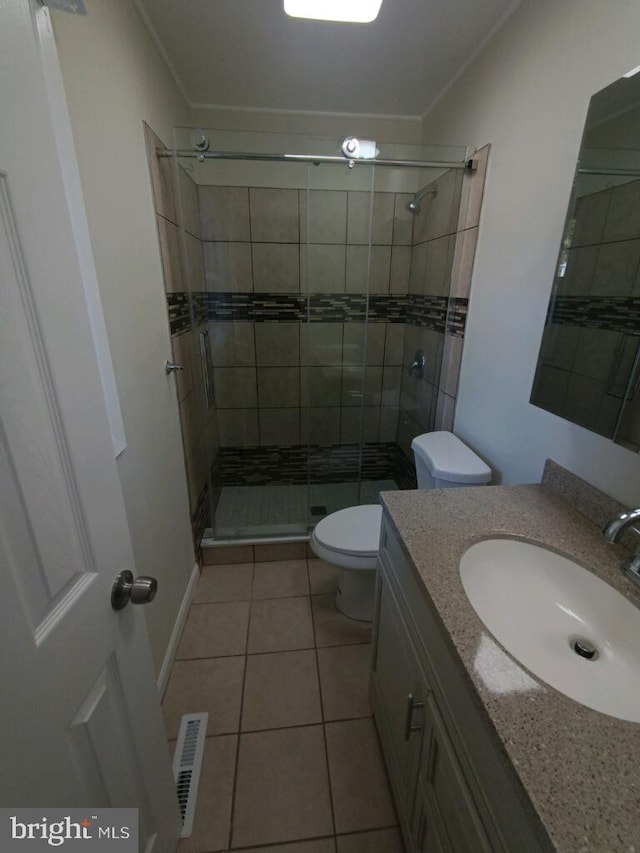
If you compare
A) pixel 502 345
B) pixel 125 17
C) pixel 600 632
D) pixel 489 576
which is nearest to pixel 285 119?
pixel 125 17

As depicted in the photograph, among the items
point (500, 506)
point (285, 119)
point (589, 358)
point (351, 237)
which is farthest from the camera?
point (351, 237)

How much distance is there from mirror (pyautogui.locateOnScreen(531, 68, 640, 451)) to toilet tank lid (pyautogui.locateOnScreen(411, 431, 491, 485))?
1.54 ft

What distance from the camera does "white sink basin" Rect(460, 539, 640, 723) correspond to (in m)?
0.71

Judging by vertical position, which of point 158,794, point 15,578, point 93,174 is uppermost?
point 93,174

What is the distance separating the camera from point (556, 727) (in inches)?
21.3

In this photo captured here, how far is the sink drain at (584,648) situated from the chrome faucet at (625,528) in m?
0.17

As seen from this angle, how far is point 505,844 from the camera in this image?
1.75ft

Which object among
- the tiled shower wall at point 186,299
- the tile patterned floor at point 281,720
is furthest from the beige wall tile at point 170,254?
the tile patterned floor at point 281,720

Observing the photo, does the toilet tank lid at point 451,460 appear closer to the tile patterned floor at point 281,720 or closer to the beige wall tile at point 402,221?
the tile patterned floor at point 281,720

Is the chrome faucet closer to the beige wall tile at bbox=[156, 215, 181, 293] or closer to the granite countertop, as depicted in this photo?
the granite countertop

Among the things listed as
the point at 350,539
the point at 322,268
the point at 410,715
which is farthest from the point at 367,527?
the point at 322,268

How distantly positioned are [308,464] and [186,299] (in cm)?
143

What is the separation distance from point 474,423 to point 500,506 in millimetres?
685

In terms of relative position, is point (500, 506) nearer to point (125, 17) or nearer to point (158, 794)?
point (158, 794)
